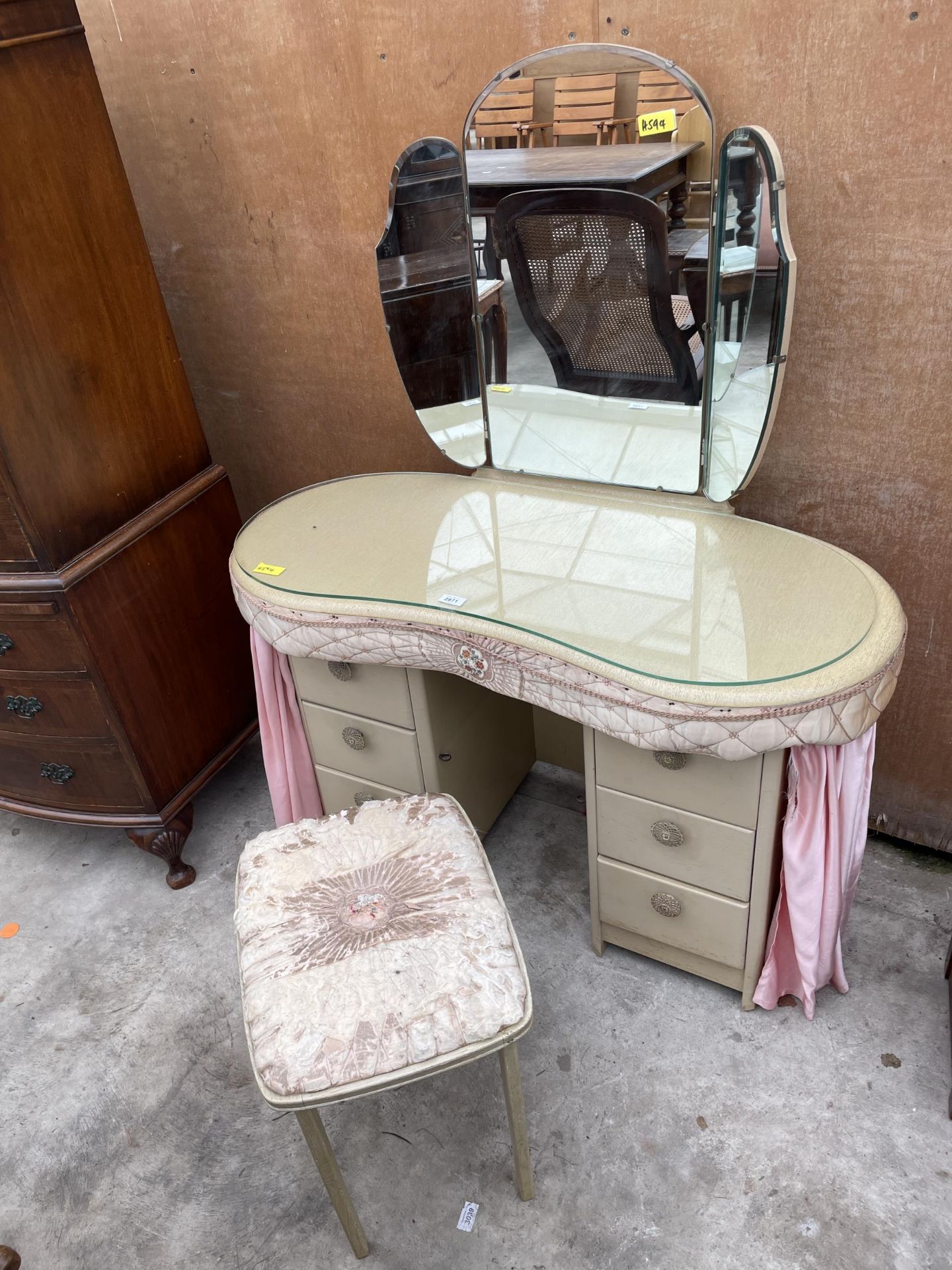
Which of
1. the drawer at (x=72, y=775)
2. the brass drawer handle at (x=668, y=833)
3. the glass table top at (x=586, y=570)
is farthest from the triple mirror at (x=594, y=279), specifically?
the drawer at (x=72, y=775)

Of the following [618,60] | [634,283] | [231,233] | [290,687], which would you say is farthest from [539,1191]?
[231,233]

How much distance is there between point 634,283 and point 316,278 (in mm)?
756

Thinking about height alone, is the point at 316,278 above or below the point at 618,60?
below

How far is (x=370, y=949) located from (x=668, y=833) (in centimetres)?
54

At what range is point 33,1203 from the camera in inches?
60.4

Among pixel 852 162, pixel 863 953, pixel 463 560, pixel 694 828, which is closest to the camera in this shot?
pixel 852 162

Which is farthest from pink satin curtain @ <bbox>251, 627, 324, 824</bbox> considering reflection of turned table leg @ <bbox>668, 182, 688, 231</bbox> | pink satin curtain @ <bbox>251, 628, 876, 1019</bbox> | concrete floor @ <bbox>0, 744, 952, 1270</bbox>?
reflection of turned table leg @ <bbox>668, 182, 688, 231</bbox>

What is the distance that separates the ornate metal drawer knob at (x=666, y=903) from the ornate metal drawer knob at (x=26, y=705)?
4.30 feet

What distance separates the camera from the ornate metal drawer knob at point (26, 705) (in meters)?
1.92

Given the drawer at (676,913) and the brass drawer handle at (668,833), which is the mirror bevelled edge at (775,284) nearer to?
the brass drawer handle at (668,833)

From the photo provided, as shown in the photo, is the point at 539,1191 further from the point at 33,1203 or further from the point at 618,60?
the point at 618,60

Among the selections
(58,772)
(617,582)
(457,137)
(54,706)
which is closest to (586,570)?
(617,582)

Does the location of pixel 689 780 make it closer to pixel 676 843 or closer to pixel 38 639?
pixel 676 843

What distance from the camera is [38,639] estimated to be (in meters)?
1.81
